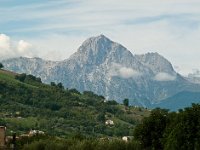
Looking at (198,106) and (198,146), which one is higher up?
(198,106)

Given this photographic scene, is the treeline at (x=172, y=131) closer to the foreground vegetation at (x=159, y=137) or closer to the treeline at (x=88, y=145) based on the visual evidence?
the foreground vegetation at (x=159, y=137)

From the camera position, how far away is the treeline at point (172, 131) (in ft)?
357

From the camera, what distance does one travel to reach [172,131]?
113 meters

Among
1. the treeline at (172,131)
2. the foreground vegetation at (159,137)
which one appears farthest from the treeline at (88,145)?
the treeline at (172,131)

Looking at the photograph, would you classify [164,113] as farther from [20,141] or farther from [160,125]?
[20,141]

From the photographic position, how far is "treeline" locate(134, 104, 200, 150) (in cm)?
10875

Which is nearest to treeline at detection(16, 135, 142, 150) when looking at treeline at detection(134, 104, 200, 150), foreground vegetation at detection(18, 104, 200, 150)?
foreground vegetation at detection(18, 104, 200, 150)

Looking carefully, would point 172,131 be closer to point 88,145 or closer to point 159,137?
point 159,137

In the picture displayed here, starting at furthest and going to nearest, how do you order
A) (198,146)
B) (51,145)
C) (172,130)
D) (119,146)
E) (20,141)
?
(20,141), (51,145), (119,146), (172,130), (198,146)

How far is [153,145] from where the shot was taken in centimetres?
12900

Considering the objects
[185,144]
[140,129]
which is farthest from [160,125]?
[185,144]

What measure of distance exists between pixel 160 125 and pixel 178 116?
56.2 ft

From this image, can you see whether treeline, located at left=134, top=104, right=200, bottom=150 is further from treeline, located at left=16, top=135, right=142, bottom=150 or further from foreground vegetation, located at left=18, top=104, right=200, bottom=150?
treeline, located at left=16, top=135, right=142, bottom=150

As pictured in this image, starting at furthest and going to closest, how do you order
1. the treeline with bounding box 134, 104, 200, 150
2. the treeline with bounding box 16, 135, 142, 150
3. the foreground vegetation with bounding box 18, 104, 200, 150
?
the treeline with bounding box 16, 135, 142, 150 < the foreground vegetation with bounding box 18, 104, 200, 150 < the treeline with bounding box 134, 104, 200, 150
